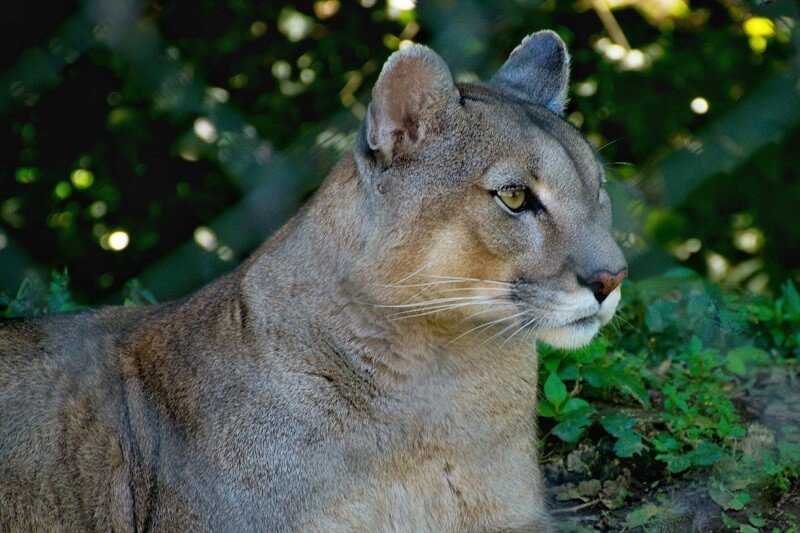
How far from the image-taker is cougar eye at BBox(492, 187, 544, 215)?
330 cm

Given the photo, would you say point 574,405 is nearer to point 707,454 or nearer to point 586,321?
point 707,454

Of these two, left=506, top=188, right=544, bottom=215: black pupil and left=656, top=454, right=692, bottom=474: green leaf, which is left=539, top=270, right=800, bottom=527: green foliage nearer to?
left=656, top=454, right=692, bottom=474: green leaf

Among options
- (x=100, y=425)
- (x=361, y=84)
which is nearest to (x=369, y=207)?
(x=100, y=425)

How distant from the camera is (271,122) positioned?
252 inches

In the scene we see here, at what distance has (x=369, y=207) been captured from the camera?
3.42 metres

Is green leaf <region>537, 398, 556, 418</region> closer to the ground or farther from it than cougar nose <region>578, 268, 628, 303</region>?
closer to the ground

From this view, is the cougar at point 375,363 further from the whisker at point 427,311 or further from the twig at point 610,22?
the twig at point 610,22

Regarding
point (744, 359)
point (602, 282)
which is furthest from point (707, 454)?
point (602, 282)

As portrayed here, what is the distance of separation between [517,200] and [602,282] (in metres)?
0.33

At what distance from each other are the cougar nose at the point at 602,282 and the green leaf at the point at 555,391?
99cm

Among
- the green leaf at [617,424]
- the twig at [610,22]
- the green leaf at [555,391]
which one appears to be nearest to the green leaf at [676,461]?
the green leaf at [617,424]

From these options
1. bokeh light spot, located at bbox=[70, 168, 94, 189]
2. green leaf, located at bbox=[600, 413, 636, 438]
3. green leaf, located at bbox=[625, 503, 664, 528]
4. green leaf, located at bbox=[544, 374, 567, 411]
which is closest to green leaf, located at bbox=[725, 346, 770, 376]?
→ green leaf, located at bbox=[600, 413, 636, 438]

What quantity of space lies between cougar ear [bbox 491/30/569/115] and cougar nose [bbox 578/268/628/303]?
2.73ft

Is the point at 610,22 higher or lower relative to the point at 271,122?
lower
